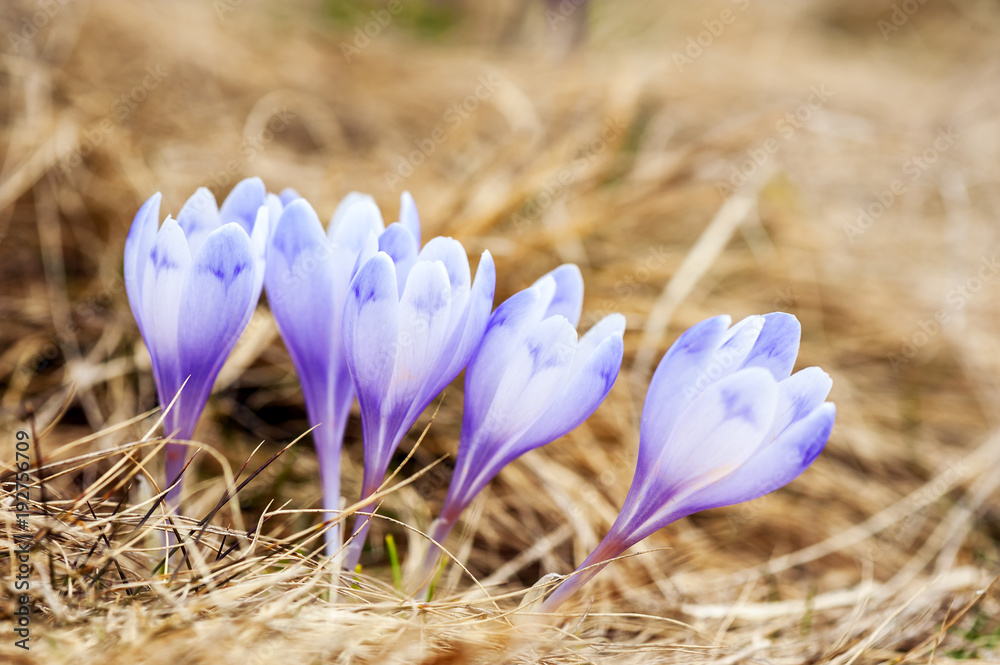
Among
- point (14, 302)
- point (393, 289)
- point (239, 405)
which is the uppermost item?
point (393, 289)

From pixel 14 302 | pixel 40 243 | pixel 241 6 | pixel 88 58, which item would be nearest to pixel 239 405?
pixel 14 302

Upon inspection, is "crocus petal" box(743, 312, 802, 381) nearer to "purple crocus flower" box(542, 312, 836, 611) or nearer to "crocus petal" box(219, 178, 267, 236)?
"purple crocus flower" box(542, 312, 836, 611)

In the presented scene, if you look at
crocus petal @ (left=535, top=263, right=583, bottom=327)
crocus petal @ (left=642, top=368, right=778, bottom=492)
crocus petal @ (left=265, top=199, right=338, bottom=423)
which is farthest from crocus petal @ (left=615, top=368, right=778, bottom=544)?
crocus petal @ (left=265, top=199, right=338, bottom=423)

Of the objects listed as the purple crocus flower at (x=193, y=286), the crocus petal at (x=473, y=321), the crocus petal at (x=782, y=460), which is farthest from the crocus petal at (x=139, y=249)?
the crocus petal at (x=782, y=460)

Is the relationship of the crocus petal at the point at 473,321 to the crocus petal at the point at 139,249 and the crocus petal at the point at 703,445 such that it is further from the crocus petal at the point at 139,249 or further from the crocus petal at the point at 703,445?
the crocus petal at the point at 139,249

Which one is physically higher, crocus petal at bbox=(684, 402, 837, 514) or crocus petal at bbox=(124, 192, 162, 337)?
crocus petal at bbox=(124, 192, 162, 337)

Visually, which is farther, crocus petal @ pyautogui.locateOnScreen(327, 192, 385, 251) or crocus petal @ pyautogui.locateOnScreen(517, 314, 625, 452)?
crocus petal @ pyautogui.locateOnScreen(327, 192, 385, 251)

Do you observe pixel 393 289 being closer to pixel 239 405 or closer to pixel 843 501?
pixel 239 405
